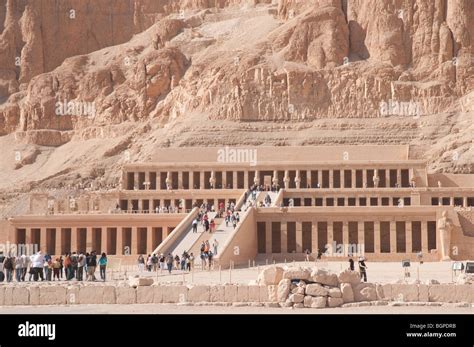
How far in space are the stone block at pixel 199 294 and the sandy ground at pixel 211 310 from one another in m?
0.81

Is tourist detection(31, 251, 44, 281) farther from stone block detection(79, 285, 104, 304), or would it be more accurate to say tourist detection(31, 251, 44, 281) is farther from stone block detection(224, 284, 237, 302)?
stone block detection(224, 284, 237, 302)

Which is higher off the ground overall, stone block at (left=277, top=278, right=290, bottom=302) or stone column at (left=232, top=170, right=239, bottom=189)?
stone column at (left=232, top=170, right=239, bottom=189)

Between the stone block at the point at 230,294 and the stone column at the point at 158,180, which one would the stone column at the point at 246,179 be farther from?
the stone block at the point at 230,294

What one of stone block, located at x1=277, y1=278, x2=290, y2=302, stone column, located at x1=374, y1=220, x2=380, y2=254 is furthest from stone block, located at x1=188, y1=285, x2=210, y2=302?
stone column, located at x1=374, y1=220, x2=380, y2=254

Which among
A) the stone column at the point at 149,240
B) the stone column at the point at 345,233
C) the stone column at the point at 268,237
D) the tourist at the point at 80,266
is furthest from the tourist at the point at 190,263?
the stone column at the point at 149,240

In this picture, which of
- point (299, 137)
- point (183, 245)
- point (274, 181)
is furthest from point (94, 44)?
point (183, 245)

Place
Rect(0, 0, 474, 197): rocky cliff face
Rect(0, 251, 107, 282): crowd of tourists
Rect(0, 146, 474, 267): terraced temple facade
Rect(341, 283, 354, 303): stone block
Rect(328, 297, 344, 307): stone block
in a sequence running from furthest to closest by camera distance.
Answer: Rect(0, 0, 474, 197): rocky cliff face < Rect(0, 146, 474, 267): terraced temple facade < Rect(0, 251, 107, 282): crowd of tourists < Rect(341, 283, 354, 303): stone block < Rect(328, 297, 344, 307): stone block

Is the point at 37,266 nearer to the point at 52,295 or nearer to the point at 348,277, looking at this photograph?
the point at 52,295

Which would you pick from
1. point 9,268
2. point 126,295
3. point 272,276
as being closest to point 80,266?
point 9,268

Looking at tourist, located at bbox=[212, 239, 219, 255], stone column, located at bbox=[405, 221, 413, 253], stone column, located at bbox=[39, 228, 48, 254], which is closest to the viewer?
tourist, located at bbox=[212, 239, 219, 255]

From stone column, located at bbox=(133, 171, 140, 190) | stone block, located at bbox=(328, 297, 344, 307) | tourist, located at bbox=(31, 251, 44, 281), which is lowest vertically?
stone block, located at bbox=(328, 297, 344, 307)

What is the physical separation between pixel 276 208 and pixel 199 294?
101 feet

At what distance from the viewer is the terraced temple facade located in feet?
204

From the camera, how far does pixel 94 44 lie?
139875 millimetres
